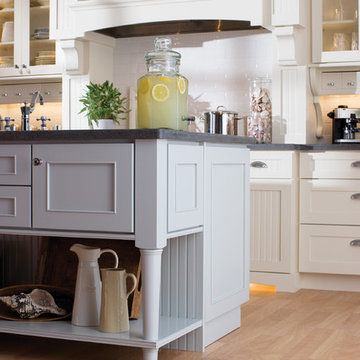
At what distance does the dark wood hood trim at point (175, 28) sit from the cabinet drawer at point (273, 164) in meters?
1.03

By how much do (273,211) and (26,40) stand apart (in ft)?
7.81

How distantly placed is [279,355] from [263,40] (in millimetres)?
2727

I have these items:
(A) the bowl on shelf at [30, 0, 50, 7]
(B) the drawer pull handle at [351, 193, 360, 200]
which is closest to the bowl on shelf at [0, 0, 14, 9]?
(A) the bowl on shelf at [30, 0, 50, 7]

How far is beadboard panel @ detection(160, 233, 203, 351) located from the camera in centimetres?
286

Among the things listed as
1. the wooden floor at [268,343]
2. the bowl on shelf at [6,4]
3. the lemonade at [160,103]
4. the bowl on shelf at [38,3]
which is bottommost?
the wooden floor at [268,343]

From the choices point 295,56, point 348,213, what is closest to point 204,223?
point 348,213

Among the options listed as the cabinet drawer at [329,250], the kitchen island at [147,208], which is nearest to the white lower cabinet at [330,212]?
the cabinet drawer at [329,250]

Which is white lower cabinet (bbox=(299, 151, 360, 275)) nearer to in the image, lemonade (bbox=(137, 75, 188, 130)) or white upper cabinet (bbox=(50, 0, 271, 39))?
white upper cabinet (bbox=(50, 0, 271, 39))

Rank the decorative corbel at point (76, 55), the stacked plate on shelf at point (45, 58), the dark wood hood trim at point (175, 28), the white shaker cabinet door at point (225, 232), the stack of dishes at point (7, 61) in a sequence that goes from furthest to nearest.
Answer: the stack of dishes at point (7, 61), the stacked plate on shelf at point (45, 58), the decorative corbel at point (76, 55), the dark wood hood trim at point (175, 28), the white shaker cabinet door at point (225, 232)

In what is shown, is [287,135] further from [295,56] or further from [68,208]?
[68,208]

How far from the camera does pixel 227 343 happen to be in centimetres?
303

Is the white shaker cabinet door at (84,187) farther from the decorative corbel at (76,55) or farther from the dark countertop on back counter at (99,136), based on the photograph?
the decorative corbel at (76,55)

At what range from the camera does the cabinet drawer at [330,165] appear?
4381 mm

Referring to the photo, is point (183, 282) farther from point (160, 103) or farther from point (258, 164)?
point (258, 164)
